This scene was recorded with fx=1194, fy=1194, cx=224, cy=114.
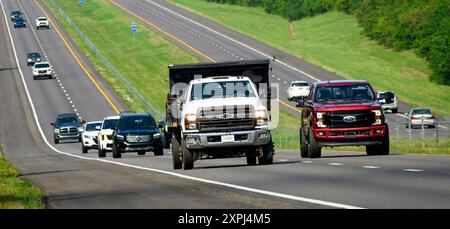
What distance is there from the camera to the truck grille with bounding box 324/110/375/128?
3159 cm

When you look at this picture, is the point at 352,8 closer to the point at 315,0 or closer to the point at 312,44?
the point at 315,0

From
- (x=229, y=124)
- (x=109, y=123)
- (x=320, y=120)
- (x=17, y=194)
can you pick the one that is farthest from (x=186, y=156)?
(x=109, y=123)

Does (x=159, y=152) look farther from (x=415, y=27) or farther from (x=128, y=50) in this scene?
(x=128, y=50)

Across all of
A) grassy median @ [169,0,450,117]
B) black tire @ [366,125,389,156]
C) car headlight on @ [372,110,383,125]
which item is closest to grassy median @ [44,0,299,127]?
grassy median @ [169,0,450,117]

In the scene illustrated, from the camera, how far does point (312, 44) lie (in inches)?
4823

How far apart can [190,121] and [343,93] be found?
647 cm

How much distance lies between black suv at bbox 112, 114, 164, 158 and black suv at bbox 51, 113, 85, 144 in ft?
70.2

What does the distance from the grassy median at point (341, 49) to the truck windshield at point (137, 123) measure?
39.4m

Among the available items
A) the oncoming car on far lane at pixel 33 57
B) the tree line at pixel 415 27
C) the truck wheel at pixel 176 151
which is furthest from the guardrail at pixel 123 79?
the truck wheel at pixel 176 151

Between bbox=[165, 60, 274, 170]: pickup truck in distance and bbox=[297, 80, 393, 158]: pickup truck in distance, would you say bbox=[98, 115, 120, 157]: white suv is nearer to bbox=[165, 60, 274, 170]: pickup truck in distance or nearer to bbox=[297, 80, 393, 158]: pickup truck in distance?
bbox=[297, 80, 393, 158]: pickup truck in distance

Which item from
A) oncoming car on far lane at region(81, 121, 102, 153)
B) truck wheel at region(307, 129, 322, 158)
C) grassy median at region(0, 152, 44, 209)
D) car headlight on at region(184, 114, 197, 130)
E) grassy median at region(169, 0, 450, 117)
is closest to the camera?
grassy median at region(0, 152, 44, 209)

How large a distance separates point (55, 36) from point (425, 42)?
134 ft

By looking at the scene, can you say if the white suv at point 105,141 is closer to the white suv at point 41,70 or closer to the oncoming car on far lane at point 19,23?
the white suv at point 41,70
